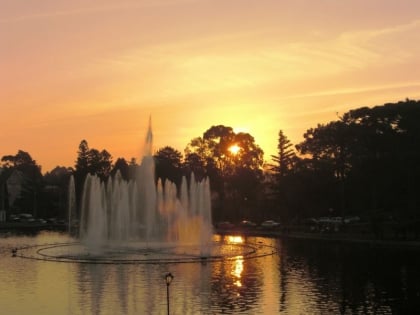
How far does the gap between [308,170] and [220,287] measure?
5561 cm

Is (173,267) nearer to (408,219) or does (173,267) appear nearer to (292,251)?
(292,251)

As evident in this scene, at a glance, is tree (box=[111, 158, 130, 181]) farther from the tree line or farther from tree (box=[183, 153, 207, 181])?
tree (box=[183, 153, 207, 181])

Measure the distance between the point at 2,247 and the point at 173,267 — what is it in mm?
23073

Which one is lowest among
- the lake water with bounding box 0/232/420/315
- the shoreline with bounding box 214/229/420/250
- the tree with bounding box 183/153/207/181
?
the lake water with bounding box 0/232/420/315

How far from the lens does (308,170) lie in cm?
8275

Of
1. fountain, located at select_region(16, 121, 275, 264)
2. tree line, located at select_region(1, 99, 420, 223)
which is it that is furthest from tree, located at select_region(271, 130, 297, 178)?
fountain, located at select_region(16, 121, 275, 264)

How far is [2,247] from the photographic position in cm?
5225

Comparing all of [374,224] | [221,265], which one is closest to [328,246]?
[374,224]

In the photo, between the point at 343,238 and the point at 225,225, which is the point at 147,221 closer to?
the point at 343,238

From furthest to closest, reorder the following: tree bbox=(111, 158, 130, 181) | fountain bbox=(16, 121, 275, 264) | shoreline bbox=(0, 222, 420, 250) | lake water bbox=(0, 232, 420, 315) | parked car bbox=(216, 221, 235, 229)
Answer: tree bbox=(111, 158, 130, 181), parked car bbox=(216, 221, 235, 229), shoreline bbox=(0, 222, 420, 250), fountain bbox=(16, 121, 275, 264), lake water bbox=(0, 232, 420, 315)

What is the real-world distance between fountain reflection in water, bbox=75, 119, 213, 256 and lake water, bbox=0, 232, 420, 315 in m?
13.8

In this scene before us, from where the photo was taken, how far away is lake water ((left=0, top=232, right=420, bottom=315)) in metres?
24.3

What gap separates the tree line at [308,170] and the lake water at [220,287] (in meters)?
22.9

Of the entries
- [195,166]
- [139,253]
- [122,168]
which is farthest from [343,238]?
[122,168]
